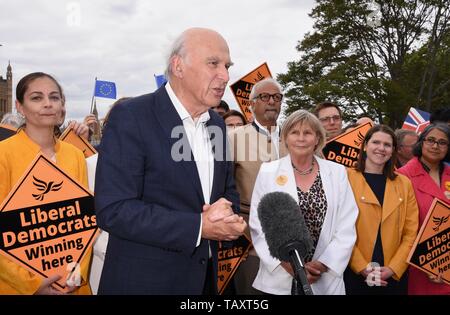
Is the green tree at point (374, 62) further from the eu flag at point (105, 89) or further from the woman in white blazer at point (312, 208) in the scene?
the woman in white blazer at point (312, 208)

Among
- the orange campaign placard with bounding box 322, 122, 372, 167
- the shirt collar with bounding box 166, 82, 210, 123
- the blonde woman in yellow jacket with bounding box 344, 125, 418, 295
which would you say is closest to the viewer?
the shirt collar with bounding box 166, 82, 210, 123

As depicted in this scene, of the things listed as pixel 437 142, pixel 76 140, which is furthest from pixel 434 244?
pixel 76 140

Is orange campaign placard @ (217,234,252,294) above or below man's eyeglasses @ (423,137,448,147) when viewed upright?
below

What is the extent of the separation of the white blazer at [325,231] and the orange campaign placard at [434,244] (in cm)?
82

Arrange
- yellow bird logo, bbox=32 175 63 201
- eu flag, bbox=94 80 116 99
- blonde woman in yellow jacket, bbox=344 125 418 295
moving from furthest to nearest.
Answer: eu flag, bbox=94 80 116 99, blonde woman in yellow jacket, bbox=344 125 418 295, yellow bird logo, bbox=32 175 63 201

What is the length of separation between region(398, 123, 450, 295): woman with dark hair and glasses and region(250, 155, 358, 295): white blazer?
122 cm

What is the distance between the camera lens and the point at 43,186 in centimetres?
337

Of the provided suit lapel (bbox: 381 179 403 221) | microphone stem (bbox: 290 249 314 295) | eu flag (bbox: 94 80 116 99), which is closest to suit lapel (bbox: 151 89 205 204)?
microphone stem (bbox: 290 249 314 295)

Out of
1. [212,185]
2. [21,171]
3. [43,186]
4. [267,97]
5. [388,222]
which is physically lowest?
[388,222]

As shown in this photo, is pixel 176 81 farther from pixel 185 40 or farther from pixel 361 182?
pixel 361 182

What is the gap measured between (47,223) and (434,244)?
129 inches

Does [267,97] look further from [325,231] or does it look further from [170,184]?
[170,184]

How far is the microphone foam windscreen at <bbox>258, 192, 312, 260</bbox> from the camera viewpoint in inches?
83.0

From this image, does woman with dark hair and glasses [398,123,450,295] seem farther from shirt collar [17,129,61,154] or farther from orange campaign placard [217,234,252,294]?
shirt collar [17,129,61,154]
